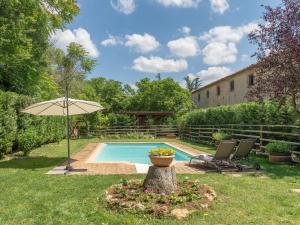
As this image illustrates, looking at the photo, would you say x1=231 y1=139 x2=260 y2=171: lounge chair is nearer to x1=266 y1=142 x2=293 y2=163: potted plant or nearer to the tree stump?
x1=266 y1=142 x2=293 y2=163: potted plant

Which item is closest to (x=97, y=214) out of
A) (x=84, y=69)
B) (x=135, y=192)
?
(x=135, y=192)

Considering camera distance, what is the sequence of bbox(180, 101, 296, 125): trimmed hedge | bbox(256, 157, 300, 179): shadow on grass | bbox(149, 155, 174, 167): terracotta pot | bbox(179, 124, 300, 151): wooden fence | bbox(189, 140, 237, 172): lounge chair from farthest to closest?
bbox(180, 101, 296, 125): trimmed hedge
bbox(179, 124, 300, 151): wooden fence
bbox(189, 140, 237, 172): lounge chair
bbox(256, 157, 300, 179): shadow on grass
bbox(149, 155, 174, 167): terracotta pot

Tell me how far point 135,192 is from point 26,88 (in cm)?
1590

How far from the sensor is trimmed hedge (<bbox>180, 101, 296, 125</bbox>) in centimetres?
1267

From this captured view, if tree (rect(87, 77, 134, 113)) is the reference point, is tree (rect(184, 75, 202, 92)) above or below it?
above

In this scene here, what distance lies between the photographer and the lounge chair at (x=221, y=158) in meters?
9.45

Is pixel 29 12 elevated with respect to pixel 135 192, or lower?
elevated

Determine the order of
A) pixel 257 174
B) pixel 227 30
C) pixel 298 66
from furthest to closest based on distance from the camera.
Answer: pixel 227 30
pixel 298 66
pixel 257 174

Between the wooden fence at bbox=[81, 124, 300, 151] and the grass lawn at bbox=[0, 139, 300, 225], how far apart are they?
145 inches

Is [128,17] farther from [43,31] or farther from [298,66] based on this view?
[298,66]

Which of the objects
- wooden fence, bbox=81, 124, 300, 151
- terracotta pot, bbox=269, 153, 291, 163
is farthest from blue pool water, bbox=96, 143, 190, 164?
terracotta pot, bbox=269, 153, 291, 163

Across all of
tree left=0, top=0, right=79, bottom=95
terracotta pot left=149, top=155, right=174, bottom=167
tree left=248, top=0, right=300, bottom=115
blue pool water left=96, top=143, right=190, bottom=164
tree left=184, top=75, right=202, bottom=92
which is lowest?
blue pool water left=96, top=143, right=190, bottom=164

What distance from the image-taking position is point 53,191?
21.6 ft

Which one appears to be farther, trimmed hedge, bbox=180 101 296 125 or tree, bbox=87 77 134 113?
tree, bbox=87 77 134 113
